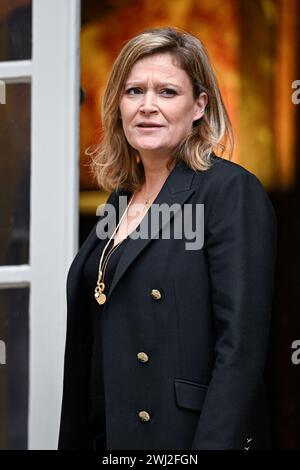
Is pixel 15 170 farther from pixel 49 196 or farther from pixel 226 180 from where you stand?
pixel 226 180

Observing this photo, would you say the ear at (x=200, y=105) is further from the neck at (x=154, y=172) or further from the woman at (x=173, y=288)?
the neck at (x=154, y=172)

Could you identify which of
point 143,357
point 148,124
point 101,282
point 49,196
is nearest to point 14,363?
point 49,196

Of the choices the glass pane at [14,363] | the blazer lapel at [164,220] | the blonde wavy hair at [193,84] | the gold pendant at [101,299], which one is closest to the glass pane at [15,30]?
the blonde wavy hair at [193,84]

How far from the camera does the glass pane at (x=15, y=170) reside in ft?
9.34

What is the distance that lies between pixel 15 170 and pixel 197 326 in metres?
0.94

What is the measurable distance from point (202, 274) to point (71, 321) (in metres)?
0.39

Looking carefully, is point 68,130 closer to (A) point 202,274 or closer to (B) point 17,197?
(B) point 17,197

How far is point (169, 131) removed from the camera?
2281mm

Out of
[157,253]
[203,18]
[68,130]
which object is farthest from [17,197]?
[203,18]

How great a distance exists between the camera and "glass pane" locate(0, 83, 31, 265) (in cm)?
285

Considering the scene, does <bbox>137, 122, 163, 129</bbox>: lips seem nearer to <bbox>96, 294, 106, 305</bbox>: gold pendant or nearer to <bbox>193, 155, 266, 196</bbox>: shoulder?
<bbox>193, 155, 266, 196</bbox>: shoulder

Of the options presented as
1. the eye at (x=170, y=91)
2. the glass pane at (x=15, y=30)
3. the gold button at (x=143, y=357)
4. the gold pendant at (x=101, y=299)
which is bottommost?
the gold button at (x=143, y=357)

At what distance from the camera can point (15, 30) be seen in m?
2.90

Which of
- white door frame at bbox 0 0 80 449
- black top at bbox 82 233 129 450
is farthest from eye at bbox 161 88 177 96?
white door frame at bbox 0 0 80 449
